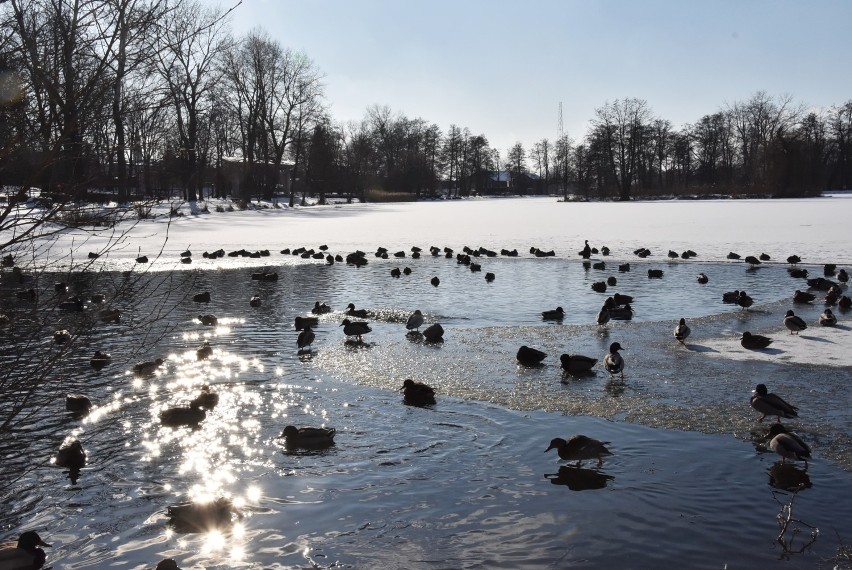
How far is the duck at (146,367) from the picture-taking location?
8.88 meters

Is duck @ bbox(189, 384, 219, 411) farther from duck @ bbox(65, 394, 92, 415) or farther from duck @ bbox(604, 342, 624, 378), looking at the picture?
duck @ bbox(604, 342, 624, 378)

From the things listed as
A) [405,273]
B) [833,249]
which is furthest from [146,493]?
[833,249]

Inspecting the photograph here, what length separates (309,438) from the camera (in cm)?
639

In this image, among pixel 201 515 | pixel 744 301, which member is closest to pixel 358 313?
pixel 744 301

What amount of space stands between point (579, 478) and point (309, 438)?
246 cm

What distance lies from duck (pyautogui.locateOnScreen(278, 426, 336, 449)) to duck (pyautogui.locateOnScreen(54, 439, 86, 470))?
1.77 meters

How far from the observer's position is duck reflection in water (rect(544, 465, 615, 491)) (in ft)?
18.4

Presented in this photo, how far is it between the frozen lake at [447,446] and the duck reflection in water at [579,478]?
24 millimetres

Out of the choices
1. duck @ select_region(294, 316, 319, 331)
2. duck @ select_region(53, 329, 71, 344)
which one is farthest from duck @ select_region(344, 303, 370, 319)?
duck @ select_region(53, 329, 71, 344)

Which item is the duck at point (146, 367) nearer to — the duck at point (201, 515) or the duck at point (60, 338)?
the duck at point (60, 338)

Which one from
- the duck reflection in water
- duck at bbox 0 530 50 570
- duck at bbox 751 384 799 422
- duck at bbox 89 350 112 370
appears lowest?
the duck reflection in water

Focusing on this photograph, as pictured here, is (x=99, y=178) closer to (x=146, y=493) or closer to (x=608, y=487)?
(x=146, y=493)

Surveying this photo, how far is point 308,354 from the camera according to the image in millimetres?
10359

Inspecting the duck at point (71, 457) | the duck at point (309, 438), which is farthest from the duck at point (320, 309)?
the duck at point (71, 457)
